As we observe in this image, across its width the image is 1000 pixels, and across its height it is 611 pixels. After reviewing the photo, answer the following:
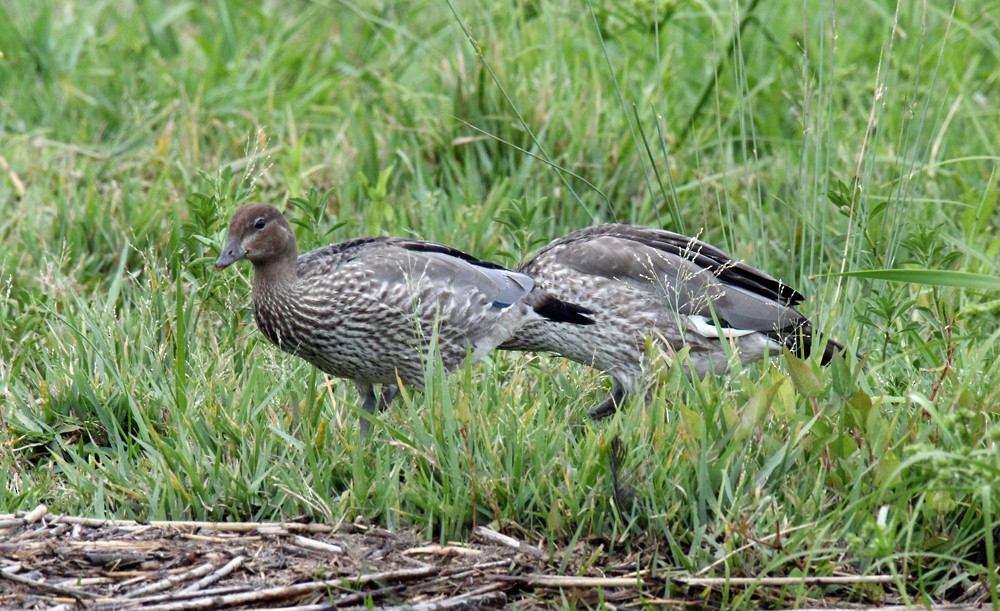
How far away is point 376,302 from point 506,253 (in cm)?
100

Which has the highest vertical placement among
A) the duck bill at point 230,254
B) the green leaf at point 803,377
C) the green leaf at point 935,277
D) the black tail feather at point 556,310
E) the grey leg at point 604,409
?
the duck bill at point 230,254

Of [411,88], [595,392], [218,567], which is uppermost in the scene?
[411,88]

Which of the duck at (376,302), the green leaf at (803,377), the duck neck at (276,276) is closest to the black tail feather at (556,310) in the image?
the duck at (376,302)

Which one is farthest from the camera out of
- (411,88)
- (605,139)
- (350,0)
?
(350,0)

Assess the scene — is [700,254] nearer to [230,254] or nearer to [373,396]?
[373,396]

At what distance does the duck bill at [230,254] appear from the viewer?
531 centimetres

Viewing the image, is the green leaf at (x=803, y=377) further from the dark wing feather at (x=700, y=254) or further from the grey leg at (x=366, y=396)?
the grey leg at (x=366, y=396)

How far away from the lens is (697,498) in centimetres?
414


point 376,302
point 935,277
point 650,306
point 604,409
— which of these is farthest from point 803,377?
point 376,302

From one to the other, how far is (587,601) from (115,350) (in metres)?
2.23

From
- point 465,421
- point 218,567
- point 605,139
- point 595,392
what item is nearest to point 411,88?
point 605,139

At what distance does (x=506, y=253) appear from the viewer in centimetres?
617

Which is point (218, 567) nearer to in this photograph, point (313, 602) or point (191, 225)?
point (313, 602)

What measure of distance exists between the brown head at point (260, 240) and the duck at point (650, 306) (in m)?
0.90
